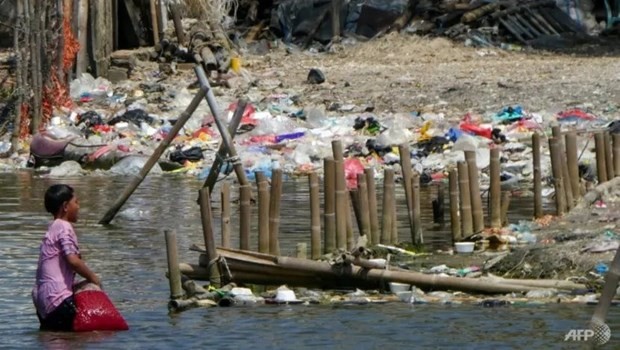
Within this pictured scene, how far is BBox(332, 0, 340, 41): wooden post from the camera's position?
26.9 metres

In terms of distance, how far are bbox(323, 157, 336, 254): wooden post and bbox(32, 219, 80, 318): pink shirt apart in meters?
2.22

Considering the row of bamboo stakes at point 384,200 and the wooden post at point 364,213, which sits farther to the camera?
the wooden post at point 364,213

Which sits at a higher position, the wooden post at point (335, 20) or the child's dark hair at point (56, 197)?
the wooden post at point (335, 20)

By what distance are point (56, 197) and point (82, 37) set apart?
15.3m

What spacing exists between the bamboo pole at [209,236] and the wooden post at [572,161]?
3514mm

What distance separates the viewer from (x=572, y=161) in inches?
471

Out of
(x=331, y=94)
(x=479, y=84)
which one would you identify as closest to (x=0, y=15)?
(x=331, y=94)

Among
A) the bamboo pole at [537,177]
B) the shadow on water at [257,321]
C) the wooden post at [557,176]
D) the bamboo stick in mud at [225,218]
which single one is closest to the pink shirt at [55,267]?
the shadow on water at [257,321]

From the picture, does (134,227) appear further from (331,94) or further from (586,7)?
(586,7)

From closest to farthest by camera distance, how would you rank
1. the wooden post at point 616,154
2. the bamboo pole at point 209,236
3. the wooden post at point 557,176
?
the bamboo pole at point 209,236
the wooden post at point 557,176
the wooden post at point 616,154

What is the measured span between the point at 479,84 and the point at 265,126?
12.2ft

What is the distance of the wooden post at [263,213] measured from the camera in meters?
9.73

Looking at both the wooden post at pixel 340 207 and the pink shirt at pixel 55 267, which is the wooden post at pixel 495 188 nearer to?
the wooden post at pixel 340 207

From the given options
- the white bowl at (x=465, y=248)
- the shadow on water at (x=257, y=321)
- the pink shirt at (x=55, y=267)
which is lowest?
the shadow on water at (x=257, y=321)
